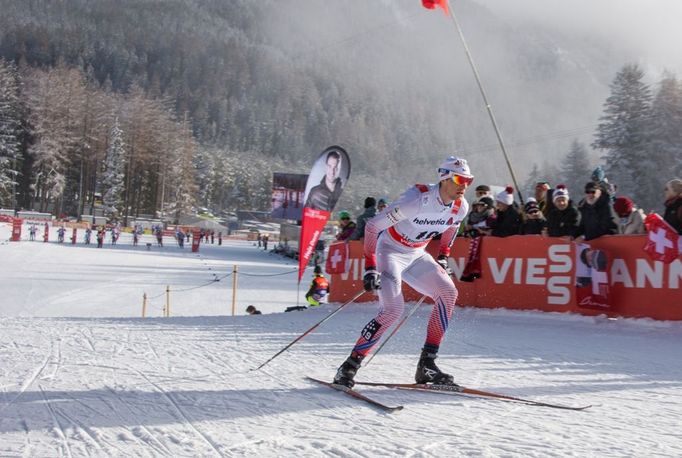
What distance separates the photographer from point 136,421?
3.81 m

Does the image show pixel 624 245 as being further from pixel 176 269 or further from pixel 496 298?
pixel 176 269

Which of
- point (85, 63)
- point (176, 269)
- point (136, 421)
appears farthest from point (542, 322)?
point (85, 63)

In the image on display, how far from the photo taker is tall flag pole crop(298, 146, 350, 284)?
15297 millimetres

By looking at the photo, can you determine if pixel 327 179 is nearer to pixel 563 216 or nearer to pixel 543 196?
pixel 543 196

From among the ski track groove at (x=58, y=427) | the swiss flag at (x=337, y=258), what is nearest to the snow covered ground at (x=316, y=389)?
the ski track groove at (x=58, y=427)

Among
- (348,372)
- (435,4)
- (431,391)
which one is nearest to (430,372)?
(431,391)

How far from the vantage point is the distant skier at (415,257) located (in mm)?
4852

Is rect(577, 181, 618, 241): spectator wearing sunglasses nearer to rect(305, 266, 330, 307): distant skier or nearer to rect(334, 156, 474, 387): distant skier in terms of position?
rect(334, 156, 474, 387): distant skier

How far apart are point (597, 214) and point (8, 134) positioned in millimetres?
75739

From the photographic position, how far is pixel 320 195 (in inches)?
681

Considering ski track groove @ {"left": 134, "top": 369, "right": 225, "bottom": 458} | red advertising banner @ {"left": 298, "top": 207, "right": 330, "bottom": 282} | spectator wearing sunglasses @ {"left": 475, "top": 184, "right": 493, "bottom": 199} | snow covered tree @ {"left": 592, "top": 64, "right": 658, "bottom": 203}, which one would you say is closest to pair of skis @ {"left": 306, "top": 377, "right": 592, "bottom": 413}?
ski track groove @ {"left": 134, "top": 369, "right": 225, "bottom": 458}

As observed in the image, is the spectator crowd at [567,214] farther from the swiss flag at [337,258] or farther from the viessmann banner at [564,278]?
the swiss flag at [337,258]

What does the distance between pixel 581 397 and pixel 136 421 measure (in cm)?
327

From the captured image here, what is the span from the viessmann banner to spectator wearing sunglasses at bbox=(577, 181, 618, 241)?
5.4 inches
